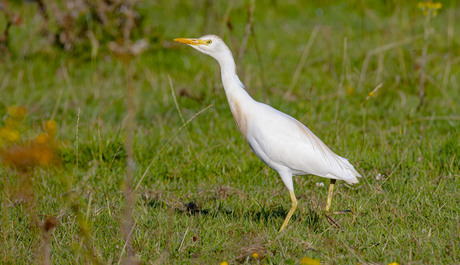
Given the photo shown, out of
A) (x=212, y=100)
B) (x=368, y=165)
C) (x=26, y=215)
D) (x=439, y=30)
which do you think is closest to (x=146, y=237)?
(x=26, y=215)

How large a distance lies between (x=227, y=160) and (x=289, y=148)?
1158 mm

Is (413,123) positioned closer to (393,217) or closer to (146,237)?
(393,217)

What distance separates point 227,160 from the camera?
474cm

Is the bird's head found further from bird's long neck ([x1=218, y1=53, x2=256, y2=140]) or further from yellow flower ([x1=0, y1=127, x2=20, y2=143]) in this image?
yellow flower ([x1=0, y1=127, x2=20, y2=143])

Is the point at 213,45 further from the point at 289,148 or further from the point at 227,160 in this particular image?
the point at 227,160

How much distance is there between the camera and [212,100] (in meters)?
6.05

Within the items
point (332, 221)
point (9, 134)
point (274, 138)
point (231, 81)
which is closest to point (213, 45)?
point (231, 81)

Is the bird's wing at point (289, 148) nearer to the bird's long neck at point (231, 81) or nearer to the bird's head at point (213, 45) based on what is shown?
the bird's long neck at point (231, 81)

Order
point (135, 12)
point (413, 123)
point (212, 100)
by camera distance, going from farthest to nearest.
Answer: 1. point (135, 12)
2. point (212, 100)
3. point (413, 123)

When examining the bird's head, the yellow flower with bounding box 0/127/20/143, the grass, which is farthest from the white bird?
the yellow flower with bounding box 0/127/20/143

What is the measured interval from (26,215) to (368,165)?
246 centimetres

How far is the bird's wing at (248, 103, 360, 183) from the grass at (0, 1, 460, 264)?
0.88 feet

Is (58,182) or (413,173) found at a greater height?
(413,173)

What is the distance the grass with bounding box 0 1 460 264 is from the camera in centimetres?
330
